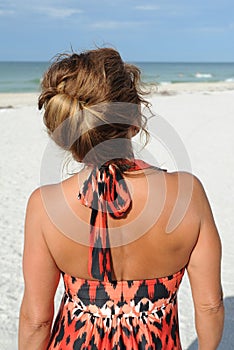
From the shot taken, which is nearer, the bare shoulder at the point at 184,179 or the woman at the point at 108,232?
the woman at the point at 108,232

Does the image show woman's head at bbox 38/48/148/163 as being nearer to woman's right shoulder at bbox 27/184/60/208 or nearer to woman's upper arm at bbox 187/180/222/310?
woman's right shoulder at bbox 27/184/60/208

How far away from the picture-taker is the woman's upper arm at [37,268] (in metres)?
1.45

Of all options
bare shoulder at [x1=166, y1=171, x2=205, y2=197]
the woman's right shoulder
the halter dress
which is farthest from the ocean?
the halter dress

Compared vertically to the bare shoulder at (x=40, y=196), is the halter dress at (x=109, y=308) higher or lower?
lower

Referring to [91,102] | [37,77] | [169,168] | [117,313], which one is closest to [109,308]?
[117,313]

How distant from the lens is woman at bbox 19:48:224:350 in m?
1.34

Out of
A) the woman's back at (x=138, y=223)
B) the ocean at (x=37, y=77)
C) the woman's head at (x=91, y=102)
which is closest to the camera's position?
the woman's head at (x=91, y=102)

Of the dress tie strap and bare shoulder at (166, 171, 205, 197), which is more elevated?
bare shoulder at (166, 171, 205, 197)

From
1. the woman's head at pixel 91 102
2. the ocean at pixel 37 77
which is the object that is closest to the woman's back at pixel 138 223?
the woman's head at pixel 91 102

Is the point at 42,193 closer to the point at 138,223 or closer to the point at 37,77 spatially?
the point at 138,223

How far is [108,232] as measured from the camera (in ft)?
4.75

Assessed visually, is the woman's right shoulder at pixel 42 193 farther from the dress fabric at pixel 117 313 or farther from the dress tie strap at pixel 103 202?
the dress fabric at pixel 117 313

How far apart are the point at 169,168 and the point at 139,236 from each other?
680 centimetres

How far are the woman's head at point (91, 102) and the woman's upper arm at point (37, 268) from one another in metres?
0.19
